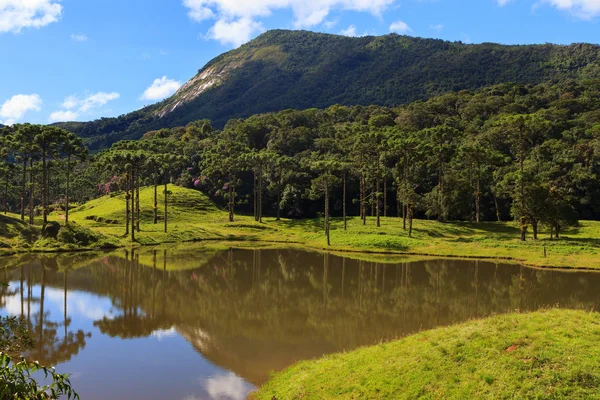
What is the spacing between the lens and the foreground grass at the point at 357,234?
5084cm

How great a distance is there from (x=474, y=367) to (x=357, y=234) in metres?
51.1

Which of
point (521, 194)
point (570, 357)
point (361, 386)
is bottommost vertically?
point (361, 386)

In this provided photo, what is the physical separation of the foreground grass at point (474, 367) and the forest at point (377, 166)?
46.7m

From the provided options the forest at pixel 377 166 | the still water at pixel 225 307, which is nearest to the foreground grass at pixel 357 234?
the forest at pixel 377 166

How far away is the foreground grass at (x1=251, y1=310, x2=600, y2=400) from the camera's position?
12.3 metres

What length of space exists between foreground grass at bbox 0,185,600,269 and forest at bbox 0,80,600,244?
312cm

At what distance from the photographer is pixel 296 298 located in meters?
31.6

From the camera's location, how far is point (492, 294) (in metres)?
32.5

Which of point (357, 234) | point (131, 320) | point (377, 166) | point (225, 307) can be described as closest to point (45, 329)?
point (131, 320)

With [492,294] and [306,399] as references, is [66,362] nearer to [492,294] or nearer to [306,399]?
[306,399]

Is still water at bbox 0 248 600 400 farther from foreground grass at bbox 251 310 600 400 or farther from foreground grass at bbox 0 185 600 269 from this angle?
foreground grass at bbox 0 185 600 269

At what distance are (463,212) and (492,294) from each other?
48.3 metres

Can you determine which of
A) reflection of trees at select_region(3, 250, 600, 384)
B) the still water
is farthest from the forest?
reflection of trees at select_region(3, 250, 600, 384)

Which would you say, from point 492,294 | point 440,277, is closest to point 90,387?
point 492,294
